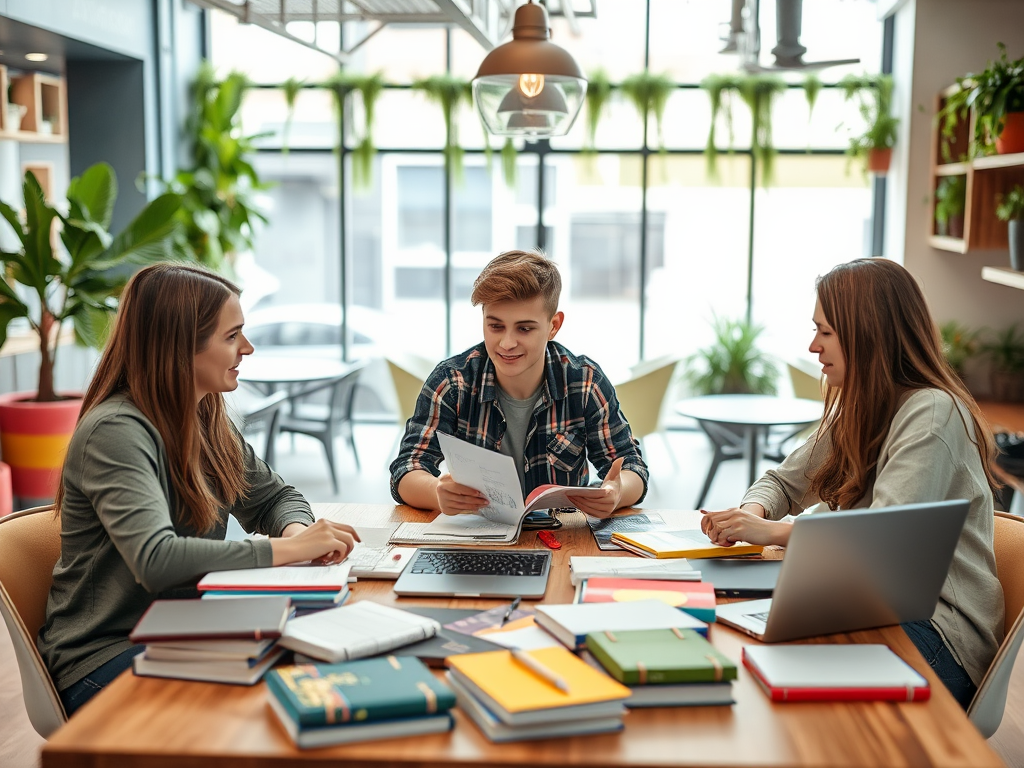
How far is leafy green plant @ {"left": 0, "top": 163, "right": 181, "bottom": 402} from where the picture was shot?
16.1 ft

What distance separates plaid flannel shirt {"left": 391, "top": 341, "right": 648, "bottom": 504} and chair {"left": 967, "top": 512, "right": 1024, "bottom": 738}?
0.89 metres

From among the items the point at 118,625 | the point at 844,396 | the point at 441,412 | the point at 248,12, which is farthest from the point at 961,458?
the point at 248,12

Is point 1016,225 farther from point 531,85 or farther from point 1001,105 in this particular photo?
point 531,85

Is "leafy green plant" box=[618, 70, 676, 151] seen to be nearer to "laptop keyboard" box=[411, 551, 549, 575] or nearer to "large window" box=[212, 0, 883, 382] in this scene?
"large window" box=[212, 0, 883, 382]

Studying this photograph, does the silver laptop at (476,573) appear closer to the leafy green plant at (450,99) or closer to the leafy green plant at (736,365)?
the leafy green plant at (736,365)

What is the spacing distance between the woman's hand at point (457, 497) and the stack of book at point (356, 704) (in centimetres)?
88

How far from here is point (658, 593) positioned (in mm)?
1715

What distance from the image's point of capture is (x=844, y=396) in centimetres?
211

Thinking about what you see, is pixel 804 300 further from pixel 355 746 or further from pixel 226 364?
pixel 355 746

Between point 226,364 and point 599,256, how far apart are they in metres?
5.50

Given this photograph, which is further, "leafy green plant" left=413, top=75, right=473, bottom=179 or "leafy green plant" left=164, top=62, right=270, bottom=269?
"leafy green plant" left=413, top=75, right=473, bottom=179

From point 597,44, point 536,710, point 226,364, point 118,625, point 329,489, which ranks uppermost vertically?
point 597,44

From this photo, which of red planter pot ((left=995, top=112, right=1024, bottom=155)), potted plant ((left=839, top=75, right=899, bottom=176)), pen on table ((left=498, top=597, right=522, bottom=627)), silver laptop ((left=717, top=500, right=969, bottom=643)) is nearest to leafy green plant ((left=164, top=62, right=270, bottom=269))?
potted plant ((left=839, top=75, right=899, bottom=176))

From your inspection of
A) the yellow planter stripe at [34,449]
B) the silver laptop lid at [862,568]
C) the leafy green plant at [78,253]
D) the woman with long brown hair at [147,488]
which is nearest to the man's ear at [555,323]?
the woman with long brown hair at [147,488]
